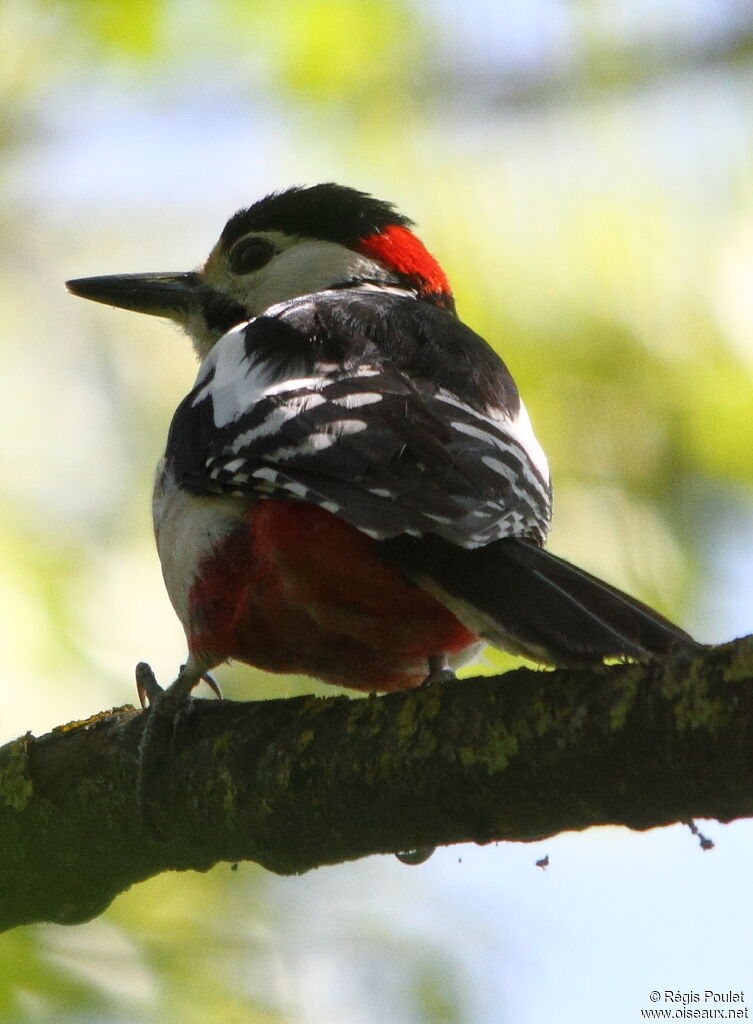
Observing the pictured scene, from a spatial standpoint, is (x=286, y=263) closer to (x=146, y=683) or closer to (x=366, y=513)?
(x=146, y=683)

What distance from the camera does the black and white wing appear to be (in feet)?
7.64

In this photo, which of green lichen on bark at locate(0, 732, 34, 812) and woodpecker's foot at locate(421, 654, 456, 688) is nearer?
green lichen on bark at locate(0, 732, 34, 812)

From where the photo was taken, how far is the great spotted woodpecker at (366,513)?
2.13 meters

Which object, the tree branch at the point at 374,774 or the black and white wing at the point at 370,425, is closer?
the tree branch at the point at 374,774

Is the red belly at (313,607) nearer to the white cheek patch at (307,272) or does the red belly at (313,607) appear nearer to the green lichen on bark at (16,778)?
the green lichen on bark at (16,778)

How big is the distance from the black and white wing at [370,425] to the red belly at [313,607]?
10 cm

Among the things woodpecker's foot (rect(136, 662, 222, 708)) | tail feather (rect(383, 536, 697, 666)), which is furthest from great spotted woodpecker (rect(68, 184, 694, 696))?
A: woodpecker's foot (rect(136, 662, 222, 708))

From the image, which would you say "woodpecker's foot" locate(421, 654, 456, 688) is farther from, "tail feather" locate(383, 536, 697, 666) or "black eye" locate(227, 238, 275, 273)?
"black eye" locate(227, 238, 275, 273)

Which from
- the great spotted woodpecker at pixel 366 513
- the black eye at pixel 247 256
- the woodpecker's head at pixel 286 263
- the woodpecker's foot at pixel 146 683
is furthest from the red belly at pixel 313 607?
the black eye at pixel 247 256

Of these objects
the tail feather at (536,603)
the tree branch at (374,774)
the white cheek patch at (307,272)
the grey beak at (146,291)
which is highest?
the white cheek patch at (307,272)

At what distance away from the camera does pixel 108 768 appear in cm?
264

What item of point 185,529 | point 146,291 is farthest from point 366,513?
point 146,291

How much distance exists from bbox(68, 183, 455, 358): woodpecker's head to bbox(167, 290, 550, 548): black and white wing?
23.3 inches

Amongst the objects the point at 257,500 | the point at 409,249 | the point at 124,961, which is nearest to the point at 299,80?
the point at 409,249
